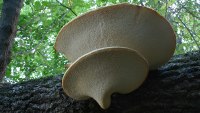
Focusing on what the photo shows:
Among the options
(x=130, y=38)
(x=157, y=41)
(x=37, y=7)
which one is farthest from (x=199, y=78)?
(x=37, y=7)

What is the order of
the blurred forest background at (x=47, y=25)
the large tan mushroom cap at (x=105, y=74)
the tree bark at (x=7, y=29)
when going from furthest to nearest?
the blurred forest background at (x=47, y=25), the tree bark at (x=7, y=29), the large tan mushroom cap at (x=105, y=74)

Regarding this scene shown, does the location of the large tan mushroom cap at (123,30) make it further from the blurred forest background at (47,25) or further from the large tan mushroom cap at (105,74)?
the blurred forest background at (47,25)

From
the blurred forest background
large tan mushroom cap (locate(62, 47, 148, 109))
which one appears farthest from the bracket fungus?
the blurred forest background

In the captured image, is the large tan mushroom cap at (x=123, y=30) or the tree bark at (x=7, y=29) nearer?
the large tan mushroom cap at (x=123, y=30)

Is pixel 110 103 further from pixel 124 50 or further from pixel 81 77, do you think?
pixel 124 50

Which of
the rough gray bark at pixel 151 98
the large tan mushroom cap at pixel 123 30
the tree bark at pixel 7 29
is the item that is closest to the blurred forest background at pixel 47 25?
the tree bark at pixel 7 29

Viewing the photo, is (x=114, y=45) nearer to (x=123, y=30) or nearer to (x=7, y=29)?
(x=123, y=30)

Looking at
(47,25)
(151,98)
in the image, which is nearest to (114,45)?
(151,98)
